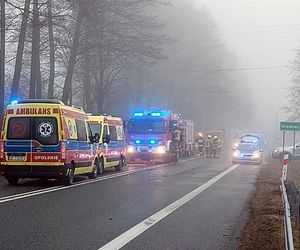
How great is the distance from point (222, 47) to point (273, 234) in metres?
62.2

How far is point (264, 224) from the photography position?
10117mm

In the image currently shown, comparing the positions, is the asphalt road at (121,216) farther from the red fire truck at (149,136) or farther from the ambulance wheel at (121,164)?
the red fire truck at (149,136)

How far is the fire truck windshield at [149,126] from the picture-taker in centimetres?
3331

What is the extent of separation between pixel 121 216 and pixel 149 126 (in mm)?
22537

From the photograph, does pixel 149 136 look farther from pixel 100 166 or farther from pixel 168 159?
pixel 100 166

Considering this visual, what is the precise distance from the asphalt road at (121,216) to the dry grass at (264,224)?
21cm

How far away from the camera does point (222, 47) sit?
229 ft

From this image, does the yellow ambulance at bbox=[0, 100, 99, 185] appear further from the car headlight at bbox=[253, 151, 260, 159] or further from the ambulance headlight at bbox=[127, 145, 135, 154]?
the car headlight at bbox=[253, 151, 260, 159]

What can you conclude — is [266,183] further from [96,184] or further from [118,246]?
[118,246]

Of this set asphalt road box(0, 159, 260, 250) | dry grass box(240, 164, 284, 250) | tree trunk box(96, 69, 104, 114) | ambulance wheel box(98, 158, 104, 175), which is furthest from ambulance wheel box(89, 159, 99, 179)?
tree trunk box(96, 69, 104, 114)

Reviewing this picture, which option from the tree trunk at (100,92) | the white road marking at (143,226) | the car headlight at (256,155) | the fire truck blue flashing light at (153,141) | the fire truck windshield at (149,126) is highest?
the tree trunk at (100,92)

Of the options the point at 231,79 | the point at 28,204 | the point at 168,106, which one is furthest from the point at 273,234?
the point at 231,79

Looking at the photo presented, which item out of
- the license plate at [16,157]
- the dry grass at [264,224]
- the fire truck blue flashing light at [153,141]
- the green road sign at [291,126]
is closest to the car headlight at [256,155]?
the green road sign at [291,126]

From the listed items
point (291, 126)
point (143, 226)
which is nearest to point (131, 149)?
point (291, 126)
